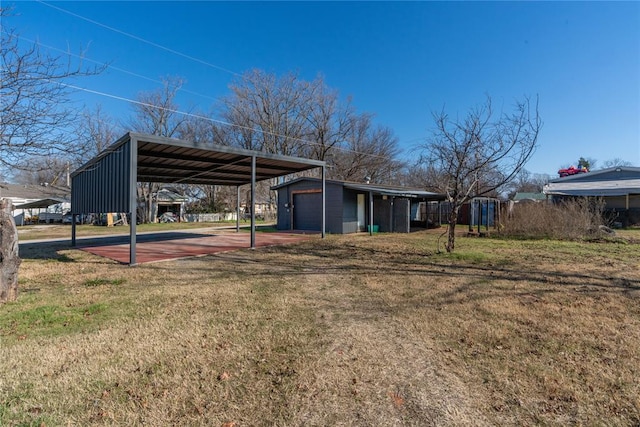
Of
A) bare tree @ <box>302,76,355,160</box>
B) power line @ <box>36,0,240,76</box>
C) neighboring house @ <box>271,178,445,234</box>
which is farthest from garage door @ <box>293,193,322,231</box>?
bare tree @ <box>302,76,355,160</box>

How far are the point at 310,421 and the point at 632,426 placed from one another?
2.04 m

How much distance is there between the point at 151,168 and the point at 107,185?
3.69 meters

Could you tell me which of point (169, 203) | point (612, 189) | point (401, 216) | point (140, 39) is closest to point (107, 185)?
point (140, 39)

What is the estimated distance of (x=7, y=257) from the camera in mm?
4648

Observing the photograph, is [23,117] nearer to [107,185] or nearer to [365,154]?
[107,185]

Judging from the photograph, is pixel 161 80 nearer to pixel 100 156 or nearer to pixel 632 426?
pixel 100 156

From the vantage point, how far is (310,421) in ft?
6.72

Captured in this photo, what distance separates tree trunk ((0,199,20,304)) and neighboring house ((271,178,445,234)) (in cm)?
1222

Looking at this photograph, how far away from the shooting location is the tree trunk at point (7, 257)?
4.60 metres

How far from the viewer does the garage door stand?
55.3ft

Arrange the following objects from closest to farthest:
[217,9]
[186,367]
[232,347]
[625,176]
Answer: [186,367]
[232,347]
[217,9]
[625,176]

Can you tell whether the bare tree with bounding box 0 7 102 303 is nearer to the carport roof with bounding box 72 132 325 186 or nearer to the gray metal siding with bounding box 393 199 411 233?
the carport roof with bounding box 72 132 325 186

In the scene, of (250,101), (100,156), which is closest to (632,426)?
(100,156)

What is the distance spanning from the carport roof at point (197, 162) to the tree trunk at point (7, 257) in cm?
313
